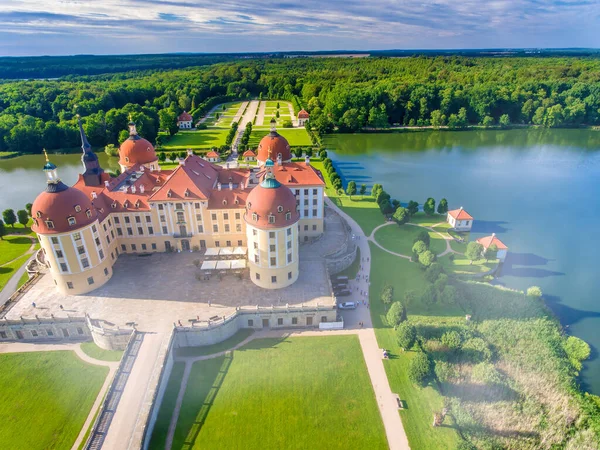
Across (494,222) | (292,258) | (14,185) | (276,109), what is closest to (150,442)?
(292,258)

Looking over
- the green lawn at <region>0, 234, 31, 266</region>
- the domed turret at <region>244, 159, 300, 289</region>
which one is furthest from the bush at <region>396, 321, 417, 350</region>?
the green lawn at <region>0, 234, 31, 266</region>

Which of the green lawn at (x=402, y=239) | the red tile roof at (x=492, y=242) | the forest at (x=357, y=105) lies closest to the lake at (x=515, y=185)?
the red tile roof at (x=492, y=242)

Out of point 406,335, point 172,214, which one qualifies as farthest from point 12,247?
point 406,335

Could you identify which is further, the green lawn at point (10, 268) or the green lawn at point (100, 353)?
the green lawn at point (10, 268)

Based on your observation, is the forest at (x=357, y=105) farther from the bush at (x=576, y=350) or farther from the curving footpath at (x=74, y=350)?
the bush at (x=576, y=350)

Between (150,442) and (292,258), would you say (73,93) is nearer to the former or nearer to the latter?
(292,258)

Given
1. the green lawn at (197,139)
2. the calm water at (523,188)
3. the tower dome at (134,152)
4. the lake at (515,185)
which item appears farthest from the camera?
the green lawn at (197,139)

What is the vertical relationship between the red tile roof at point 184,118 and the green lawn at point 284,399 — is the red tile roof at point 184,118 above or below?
above
